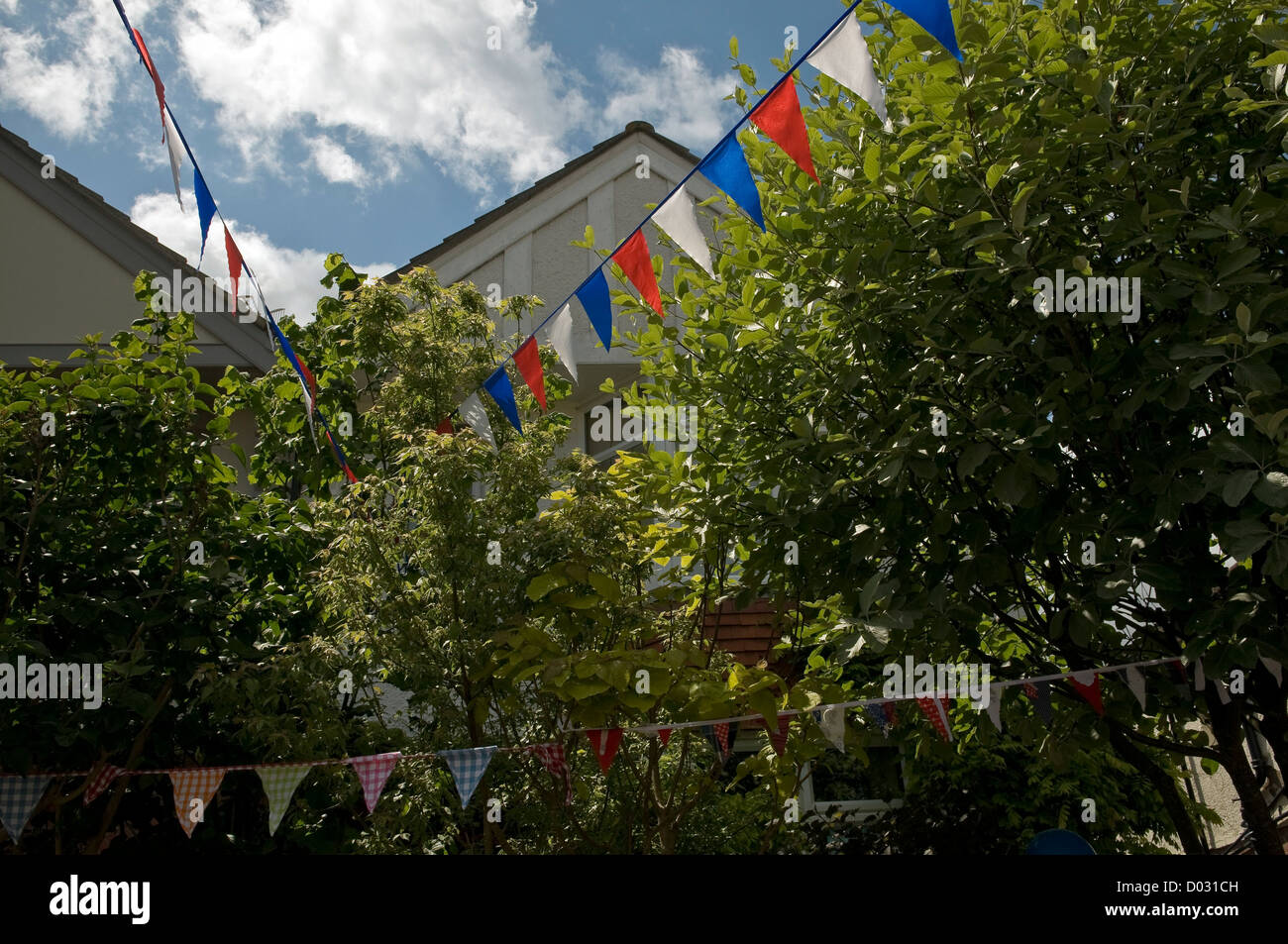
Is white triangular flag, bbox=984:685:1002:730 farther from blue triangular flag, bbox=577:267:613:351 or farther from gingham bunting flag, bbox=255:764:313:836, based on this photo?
gingham bunting flag, bbox=255:764:313:836

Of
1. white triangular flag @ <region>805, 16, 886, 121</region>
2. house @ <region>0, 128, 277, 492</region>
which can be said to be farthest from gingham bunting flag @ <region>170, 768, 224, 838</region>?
house @ <region>0, 128, 277, 492</region>

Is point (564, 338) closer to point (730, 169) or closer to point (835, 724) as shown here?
point (730, 169)

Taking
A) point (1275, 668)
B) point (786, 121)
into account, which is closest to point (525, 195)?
point (786, 121)

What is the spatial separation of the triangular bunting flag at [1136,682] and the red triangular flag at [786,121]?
2.85 m

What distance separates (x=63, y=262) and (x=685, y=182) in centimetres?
854

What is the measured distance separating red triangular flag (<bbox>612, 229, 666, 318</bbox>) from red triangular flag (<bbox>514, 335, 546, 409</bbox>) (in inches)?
32.7

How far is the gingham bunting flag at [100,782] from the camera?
5.98 meters

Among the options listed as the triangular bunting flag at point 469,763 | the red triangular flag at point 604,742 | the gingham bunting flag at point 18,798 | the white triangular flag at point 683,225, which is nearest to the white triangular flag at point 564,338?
the white triangular flag at point 683,225

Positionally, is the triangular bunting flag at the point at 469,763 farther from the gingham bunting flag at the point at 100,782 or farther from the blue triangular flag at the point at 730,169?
the blue triangular flag at the point at 730,169

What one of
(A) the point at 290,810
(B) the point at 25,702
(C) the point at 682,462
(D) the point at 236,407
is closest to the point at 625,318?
(D) the point at 236,407

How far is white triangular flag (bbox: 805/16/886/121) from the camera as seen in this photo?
456 centimetres

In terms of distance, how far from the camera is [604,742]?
17.8 feet

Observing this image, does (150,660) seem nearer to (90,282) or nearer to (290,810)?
(290,810)
